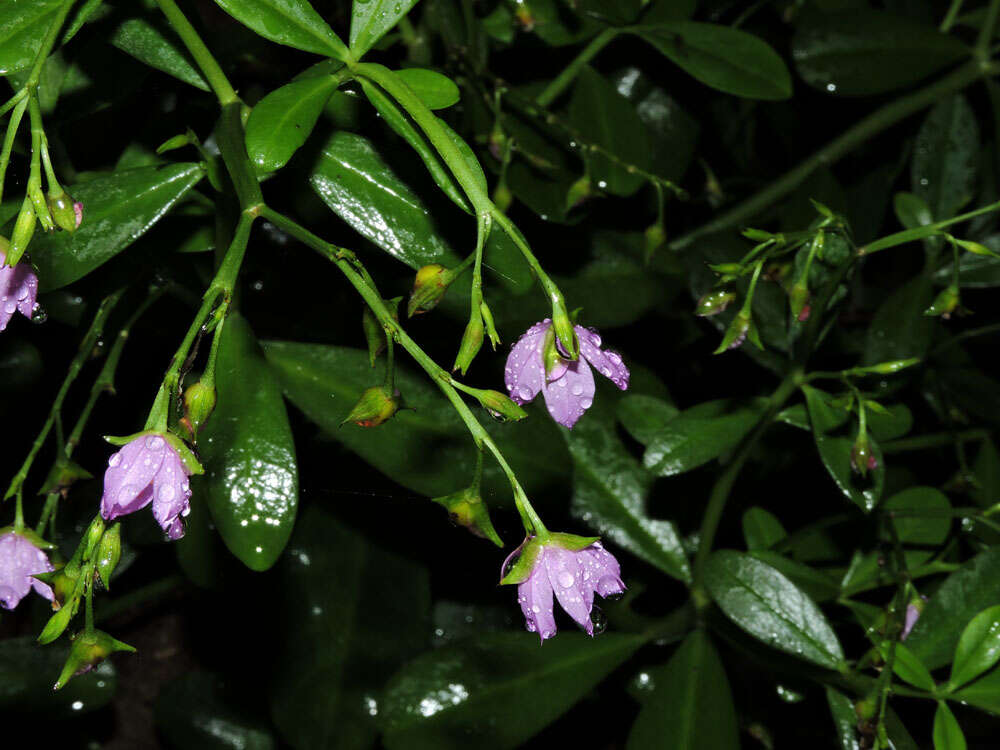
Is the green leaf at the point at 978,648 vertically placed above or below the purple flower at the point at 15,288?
below

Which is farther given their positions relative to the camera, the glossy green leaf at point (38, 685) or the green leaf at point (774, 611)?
the glossy green leaf at point (38, 685)

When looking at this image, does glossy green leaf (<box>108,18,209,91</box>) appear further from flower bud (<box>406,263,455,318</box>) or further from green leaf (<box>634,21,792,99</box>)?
green leaf (<box>634,21,792,99</box>)

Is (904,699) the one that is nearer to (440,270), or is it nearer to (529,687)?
(529,687)

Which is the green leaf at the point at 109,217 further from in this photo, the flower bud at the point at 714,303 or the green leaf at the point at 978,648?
the green leaf at the point at 978,648

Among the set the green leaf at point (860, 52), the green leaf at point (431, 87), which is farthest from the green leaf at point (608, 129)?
the green leaf at point (431, 87)

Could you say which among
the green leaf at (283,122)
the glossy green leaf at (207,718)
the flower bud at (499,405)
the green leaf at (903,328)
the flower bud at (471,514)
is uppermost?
the green leaf at (283,122)

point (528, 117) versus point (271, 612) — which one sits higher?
point (528, 117)

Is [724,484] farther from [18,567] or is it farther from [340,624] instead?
[18,567]

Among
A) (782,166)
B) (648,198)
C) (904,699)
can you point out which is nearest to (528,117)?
(648,198)
